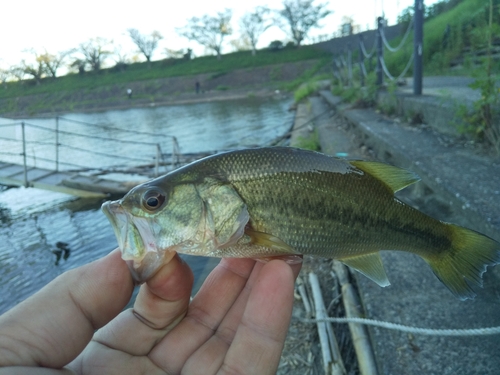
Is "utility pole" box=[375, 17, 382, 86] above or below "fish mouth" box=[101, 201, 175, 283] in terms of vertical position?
above

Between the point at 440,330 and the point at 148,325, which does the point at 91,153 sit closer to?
the point at 148,325

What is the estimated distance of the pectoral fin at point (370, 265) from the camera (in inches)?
96.3

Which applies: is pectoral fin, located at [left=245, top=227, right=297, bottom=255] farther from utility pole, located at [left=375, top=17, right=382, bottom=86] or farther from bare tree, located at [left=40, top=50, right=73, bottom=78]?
bare tree, located at [left=40, top=50, right=73, bottom=78]

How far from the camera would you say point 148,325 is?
2264 mm

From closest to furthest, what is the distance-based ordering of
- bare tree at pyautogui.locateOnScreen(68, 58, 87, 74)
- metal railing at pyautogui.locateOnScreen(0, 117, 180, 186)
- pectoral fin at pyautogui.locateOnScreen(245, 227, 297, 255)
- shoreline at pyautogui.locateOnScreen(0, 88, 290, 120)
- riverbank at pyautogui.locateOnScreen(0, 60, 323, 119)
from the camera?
pectoral fin at pyautogui.locateOnScreen(245, 227, 297, 255) < metal railing at pyautogui.locateOnScreen(0, 117, 180, 186) < shoreline at pyautogui.locateOnScreen(0, 88, 290, 120) < riverbank at pyautogui.locateOnScreen(0, 60, 323, 119) < bare tree at pyautogui.locateOnScreen(68, 58, 87, 74)

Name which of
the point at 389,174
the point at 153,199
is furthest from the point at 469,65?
the point at 153,199

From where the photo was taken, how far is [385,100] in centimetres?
987

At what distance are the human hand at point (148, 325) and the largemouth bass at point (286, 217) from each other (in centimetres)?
16

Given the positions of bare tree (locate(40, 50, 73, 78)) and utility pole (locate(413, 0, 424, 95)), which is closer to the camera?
utility pole (locate(413, 0, 424, 95))

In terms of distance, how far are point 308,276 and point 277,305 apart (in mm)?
3230

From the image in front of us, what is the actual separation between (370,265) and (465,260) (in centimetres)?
59

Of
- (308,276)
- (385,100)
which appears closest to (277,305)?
(308,276)

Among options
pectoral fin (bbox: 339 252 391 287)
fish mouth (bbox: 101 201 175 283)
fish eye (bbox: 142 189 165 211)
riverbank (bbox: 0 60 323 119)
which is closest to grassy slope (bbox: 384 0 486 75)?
pectoral fin (bbox: 339 252 391 287)

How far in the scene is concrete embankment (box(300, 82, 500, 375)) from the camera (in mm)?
2730
